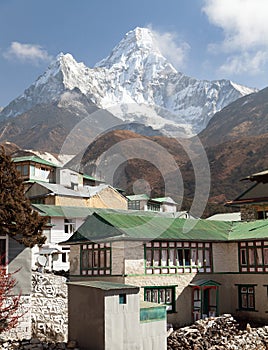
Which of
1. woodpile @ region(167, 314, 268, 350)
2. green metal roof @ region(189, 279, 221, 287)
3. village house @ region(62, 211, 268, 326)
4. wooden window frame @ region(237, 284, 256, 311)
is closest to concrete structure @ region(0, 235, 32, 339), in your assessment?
village house @ region(62, 211, 268, 326)

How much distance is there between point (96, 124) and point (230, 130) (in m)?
53.1

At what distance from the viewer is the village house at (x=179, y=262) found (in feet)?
89.7

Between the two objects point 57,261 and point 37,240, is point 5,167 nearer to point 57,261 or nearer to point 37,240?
point 37,240

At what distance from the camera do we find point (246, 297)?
3028cm

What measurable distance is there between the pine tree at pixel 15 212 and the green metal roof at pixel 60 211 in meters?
18.4

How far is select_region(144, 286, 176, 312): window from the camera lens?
27.5 metres

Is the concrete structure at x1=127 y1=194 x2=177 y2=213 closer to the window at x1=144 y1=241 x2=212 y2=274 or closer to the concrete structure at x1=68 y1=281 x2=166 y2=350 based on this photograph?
the window at x1=144 y1=241 x2=212 y2=274

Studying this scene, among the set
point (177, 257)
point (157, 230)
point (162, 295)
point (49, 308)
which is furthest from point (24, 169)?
point (162, 295)

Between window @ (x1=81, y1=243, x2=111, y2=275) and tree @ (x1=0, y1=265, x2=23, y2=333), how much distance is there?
5372 mm

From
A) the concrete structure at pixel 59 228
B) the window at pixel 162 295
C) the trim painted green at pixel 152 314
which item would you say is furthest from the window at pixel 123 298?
the concrete structure at pixel 59 228

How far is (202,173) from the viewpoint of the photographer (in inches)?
4811

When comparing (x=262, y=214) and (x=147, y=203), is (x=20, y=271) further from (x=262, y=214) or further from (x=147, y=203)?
(x=147, y=203)

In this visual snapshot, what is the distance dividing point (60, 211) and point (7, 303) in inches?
881

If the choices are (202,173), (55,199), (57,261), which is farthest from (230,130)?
(57,261)
